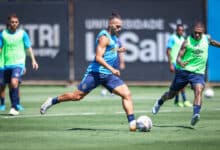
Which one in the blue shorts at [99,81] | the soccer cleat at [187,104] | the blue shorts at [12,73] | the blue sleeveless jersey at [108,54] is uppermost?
the blue sleeveless jersey at [108,54]

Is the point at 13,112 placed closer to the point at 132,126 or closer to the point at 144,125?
the point at 132,126

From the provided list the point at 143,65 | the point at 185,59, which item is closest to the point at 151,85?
the point at 143,65

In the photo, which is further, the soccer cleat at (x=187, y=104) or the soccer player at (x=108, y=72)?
the soccer cleat at (x=187, y=104)

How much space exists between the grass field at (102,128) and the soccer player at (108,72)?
612 millimetres

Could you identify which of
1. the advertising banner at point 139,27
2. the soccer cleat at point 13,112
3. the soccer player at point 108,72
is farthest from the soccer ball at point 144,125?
the advertising banner at point 139,27

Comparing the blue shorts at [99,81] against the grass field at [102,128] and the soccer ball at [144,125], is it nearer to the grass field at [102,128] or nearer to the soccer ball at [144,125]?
the grass field at [102,128]

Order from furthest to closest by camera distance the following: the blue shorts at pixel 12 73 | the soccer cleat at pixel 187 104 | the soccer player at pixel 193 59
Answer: the soccer cleat at pixel 187 104 < the blue shorts at pixel 12 73 < the soccer player at pixel 193 59

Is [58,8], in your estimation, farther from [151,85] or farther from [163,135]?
[163,135]

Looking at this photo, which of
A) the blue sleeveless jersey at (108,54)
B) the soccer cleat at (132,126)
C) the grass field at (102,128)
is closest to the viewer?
the grass field at (102,128)

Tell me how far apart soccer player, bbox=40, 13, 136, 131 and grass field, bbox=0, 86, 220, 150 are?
612 millimetres

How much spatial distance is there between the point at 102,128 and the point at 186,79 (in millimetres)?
2601

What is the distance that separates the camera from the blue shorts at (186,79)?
752 inches

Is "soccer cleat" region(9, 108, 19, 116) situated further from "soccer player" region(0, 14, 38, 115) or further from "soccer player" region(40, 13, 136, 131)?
"soccer player" region(40, 13, 136, 131)

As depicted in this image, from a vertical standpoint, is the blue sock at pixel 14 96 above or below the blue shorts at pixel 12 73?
below
